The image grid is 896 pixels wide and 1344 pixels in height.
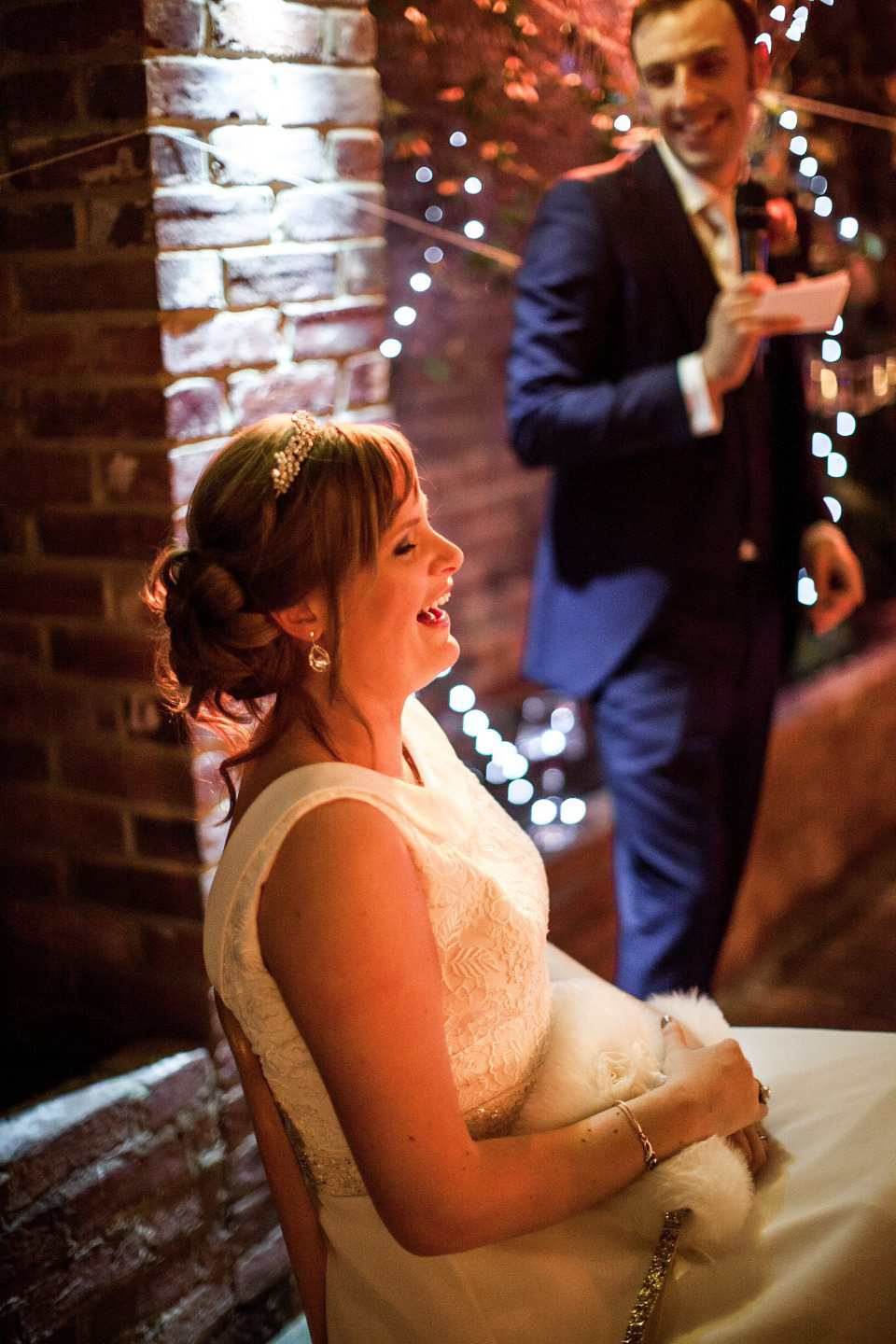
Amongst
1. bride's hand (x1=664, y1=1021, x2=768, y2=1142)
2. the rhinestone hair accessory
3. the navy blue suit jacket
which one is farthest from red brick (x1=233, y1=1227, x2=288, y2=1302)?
the rhinestone hair accessory

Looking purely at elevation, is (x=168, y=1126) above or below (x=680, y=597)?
below

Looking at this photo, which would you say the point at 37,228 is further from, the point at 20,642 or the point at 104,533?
the point at 20,642

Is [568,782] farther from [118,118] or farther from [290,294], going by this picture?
[118,118]

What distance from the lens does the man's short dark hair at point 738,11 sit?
1907 millimetres

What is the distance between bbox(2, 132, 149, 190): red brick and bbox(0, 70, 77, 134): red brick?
0.08 ft

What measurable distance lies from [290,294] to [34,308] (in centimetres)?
38

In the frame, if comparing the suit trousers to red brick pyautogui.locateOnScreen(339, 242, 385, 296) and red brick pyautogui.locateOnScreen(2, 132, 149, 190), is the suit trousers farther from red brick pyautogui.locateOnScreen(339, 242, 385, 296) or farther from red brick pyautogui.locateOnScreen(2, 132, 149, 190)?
red brick pyautogui.locateOnScreen(2, 132, 149, 190)

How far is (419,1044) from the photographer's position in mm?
1116

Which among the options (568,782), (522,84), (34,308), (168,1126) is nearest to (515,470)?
(568,782)

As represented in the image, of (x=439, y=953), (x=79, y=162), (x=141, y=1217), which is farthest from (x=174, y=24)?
(x=141, y=1217)

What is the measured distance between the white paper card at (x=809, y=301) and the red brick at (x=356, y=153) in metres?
0.67

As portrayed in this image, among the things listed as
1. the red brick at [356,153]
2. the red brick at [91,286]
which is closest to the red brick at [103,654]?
the red brick at [91,286]

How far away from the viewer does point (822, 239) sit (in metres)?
2.64

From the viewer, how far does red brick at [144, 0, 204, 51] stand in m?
1.62
